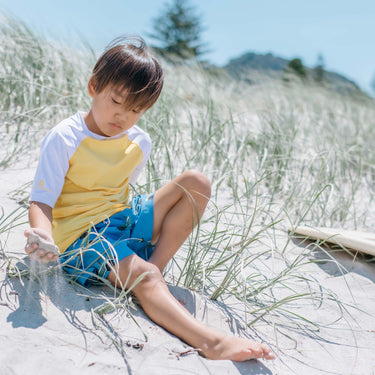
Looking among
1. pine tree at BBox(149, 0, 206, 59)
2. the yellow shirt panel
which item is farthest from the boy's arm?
pine tree at BBox(149, 0, 206, 59)

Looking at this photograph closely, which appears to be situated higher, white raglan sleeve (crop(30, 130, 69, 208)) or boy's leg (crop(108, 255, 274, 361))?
white raglan sleeve (crop(30, 130, 69, 208))

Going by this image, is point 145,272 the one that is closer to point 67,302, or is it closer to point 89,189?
point 67,302

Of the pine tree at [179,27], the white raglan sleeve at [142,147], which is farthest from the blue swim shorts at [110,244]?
the pine tree at [179,27]

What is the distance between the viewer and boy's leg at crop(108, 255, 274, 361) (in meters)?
1.16

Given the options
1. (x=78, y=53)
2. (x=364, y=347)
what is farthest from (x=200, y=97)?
(x=364, y=347)

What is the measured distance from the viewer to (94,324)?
119 cm

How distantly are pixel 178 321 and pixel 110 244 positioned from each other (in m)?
0.29

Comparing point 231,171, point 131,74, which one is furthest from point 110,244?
point 231,171

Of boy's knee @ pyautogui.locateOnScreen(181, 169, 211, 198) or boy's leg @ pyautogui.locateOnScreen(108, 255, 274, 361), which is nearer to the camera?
boy's leg @ pyautogui.locateOnScreen(108, 255, 274, 361)

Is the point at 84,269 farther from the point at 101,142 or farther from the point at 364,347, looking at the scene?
the point at 364,347

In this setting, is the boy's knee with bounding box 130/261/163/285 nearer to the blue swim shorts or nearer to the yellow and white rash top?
the blue swim shorts

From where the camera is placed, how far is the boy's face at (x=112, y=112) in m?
1.40

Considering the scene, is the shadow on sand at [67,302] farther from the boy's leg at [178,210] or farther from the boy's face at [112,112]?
the boy's face at [112,112]

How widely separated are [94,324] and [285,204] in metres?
1.44
